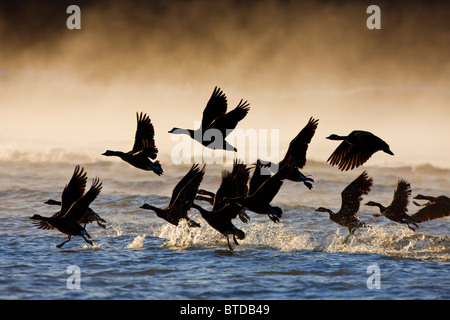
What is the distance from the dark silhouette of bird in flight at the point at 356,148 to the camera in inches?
519

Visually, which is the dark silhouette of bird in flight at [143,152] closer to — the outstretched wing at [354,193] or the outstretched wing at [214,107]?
the outstretched wing at [214,107]

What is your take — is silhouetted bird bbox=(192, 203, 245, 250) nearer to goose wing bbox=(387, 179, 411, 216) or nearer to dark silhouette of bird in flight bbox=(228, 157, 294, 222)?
dark silhouette of bird in flight bbox=(228, 157, 294, 222)

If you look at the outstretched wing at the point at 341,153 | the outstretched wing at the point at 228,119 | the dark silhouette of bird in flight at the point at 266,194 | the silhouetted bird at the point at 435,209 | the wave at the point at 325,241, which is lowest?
the wave at the point at 325,241

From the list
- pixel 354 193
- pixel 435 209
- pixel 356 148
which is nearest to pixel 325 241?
pixel 354 193

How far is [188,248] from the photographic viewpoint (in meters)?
15.5

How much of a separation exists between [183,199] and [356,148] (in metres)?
3.98

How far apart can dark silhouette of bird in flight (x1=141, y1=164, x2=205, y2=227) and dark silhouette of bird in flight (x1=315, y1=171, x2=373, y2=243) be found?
400cm

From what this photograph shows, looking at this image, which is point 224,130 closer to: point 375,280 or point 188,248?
point 188,248

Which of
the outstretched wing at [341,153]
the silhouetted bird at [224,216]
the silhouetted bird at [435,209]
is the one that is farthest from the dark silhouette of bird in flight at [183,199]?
the silhouetted bird at [435,209]

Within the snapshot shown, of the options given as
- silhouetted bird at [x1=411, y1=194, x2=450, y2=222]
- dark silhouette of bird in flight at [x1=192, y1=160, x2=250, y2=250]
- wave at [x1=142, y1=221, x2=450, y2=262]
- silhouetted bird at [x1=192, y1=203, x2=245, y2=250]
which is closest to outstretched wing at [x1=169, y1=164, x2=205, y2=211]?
dark silhouette of bird in flight at [x1=192, y1=160, x2=250, y2=250]

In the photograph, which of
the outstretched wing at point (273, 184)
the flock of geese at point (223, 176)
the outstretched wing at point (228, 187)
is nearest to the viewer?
the outstretched wing at point (273, 184)

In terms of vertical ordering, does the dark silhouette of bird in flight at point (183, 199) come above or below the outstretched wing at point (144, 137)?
below

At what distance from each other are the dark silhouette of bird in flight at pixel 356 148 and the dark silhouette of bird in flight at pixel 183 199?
9.81 ft

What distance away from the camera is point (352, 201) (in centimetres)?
1641
